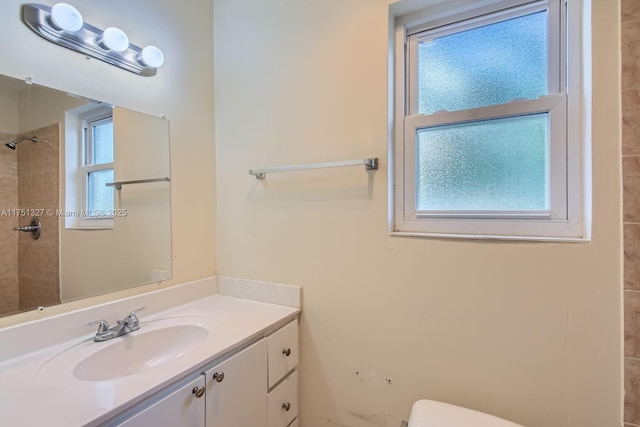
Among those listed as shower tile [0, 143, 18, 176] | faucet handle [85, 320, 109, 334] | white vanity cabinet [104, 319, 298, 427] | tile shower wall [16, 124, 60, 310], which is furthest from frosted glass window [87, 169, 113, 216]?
white vanity cabinet [104, 319, 298, 427]

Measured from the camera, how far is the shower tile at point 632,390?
875 millimetres

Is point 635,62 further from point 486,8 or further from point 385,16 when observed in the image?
point 385,16

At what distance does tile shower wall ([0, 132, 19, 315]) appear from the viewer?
3.14ft

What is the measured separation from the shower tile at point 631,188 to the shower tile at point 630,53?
23 cm

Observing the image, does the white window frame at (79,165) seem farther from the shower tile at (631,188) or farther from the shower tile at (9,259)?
the shower tile at (631,188)

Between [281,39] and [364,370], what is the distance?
1621mm

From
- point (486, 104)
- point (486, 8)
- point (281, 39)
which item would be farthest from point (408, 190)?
point (281, 39)

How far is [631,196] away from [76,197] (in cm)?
187

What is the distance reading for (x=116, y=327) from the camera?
3.68 feet

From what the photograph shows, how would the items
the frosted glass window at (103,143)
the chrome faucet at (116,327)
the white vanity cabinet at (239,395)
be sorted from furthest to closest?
the frosted glass window at (103,143), the chrome faucet at (116,327), the white vanity cabinet at (239,395)

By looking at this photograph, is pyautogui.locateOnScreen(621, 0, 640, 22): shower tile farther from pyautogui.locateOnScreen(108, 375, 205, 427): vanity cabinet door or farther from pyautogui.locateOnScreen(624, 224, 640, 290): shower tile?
pyautogui.locateOnScreen(108, 375, 205, 427): vanity cabinet door

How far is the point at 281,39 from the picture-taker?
1.46 m

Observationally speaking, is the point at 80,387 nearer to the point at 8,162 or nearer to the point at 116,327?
the point at 116,327

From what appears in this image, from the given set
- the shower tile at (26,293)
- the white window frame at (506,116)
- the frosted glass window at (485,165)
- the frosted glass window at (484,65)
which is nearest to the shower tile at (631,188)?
the white window frame at (506,116)
